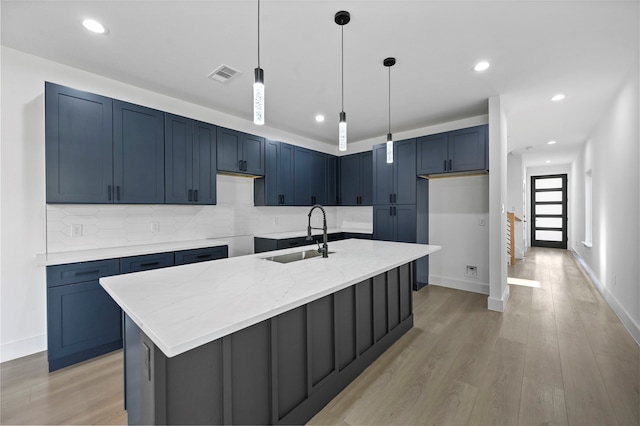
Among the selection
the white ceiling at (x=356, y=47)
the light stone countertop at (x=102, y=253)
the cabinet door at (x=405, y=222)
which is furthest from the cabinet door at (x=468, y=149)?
the light stone countertop at (x=102, y=253)

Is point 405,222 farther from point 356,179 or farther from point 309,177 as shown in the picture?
point 309,177

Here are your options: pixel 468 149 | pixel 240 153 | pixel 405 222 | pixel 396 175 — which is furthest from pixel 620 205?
pixel 240 153

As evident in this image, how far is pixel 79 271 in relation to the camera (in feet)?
7.88

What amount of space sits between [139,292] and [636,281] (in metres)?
4.34

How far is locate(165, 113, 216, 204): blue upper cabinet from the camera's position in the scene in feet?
10.7


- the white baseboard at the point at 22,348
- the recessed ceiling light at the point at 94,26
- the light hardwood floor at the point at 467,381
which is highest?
the recessed ceiling light at the point at 94,26

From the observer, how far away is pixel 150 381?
110 cm

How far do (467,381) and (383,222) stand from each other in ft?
9.72

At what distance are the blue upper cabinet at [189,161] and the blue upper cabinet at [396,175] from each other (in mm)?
2730

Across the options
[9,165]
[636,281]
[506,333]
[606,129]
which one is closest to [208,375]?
[9,165]

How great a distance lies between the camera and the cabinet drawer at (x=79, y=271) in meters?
2.28

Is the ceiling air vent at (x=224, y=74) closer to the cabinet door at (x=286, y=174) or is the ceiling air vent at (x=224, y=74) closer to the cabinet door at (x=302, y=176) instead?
the cabinet door at (x=286, y=174)

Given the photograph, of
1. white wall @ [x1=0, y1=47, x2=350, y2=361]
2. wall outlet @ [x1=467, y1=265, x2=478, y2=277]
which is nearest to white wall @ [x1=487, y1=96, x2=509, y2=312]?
wall outlet @ [x1=467, y1=265, x2=478, y2=277]

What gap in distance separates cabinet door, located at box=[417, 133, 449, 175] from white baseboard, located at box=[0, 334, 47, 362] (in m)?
4.98
